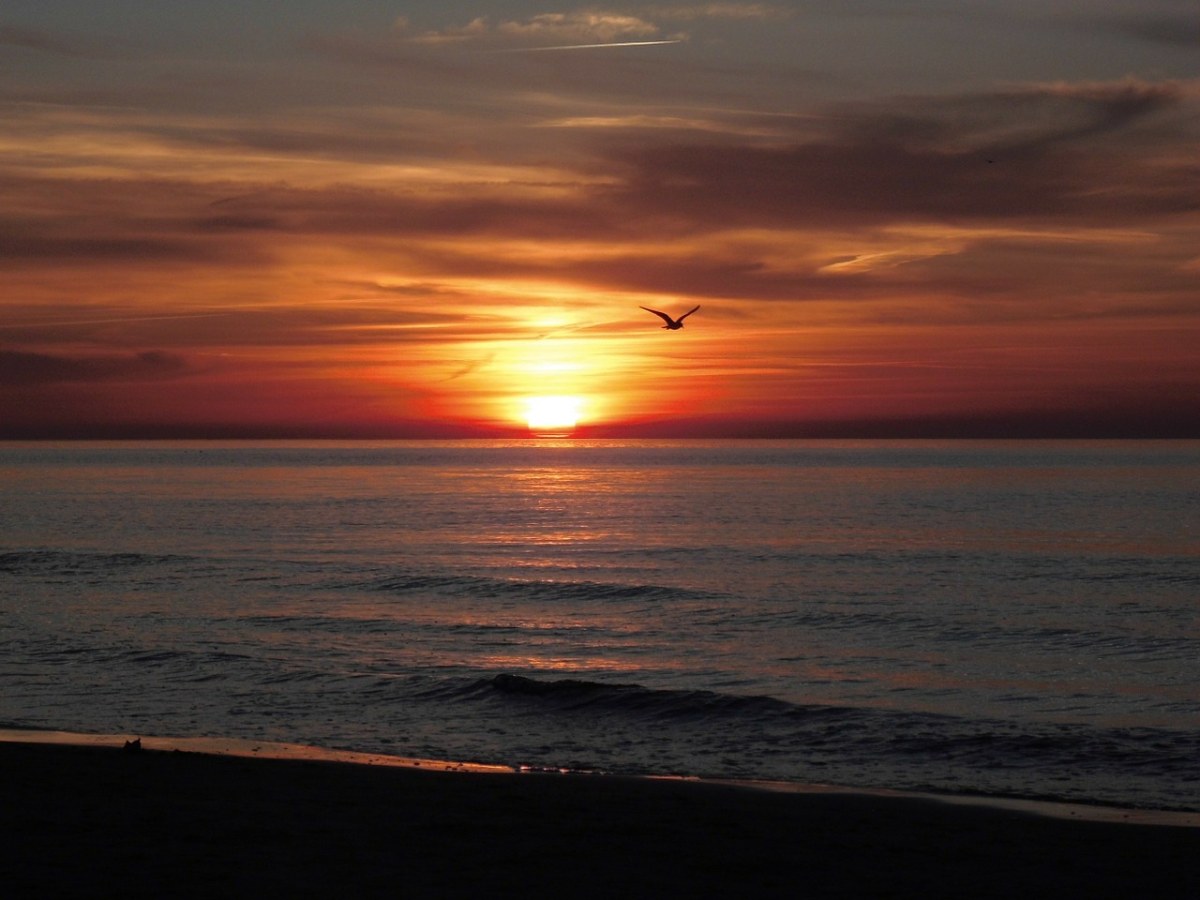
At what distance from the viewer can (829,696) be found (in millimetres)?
23625

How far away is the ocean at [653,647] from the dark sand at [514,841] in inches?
112

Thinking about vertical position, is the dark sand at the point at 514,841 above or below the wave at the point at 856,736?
above

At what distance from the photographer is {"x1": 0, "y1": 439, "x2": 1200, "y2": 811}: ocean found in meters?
19.5

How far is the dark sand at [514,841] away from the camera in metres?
10.9

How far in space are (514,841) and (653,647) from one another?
18583 mm

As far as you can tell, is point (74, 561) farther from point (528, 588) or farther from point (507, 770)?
point (507, 770)

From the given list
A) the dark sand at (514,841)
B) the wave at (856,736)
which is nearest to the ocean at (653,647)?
the wave at (856,736)

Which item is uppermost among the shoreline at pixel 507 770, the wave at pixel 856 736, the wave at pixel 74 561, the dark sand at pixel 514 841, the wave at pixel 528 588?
the dark sand at pixel 514 841

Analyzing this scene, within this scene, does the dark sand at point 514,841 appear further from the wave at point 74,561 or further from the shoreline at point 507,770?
the wave at point 74,561

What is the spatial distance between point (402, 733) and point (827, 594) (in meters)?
24.3

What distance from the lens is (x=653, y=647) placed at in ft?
102

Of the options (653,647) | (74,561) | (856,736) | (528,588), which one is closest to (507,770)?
(856,736)

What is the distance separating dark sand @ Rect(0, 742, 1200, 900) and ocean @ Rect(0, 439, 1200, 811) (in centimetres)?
284

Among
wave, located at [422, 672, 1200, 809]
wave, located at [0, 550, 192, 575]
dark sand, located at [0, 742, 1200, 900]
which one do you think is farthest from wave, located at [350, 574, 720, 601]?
dark sand, located at [0, 742, 1200, 900]
